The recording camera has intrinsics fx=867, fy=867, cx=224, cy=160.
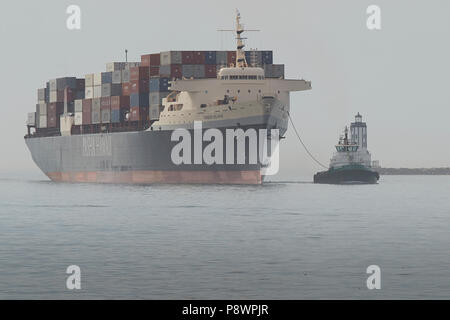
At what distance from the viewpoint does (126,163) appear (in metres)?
91.9

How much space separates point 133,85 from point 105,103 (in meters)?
6.69

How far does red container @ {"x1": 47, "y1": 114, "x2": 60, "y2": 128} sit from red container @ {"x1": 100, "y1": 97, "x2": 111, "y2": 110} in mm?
11420

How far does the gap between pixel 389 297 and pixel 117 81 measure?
76403 millimetres

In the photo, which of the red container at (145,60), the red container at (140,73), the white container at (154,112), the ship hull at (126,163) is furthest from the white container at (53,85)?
the white container at (154,112)

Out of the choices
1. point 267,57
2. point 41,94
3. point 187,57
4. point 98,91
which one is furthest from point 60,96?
point 267,57

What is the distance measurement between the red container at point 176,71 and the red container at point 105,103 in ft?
35.5

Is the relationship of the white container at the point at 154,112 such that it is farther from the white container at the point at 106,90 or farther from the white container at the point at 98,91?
the white container at the point at 98,91

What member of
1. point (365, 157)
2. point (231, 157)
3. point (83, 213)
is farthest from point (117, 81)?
point (83, 213)

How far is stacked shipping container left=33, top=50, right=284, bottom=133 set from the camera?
88312 mm

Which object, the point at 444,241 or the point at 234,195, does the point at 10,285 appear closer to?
the point at 444,241

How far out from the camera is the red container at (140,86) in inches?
3553

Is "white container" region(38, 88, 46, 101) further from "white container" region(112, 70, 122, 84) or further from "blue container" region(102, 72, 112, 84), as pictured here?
"white container" region(112, 70, 122, 84)

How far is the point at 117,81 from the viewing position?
314ft

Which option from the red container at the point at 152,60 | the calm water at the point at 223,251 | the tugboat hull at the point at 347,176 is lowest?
the tugboat hull at the point at 347,176
